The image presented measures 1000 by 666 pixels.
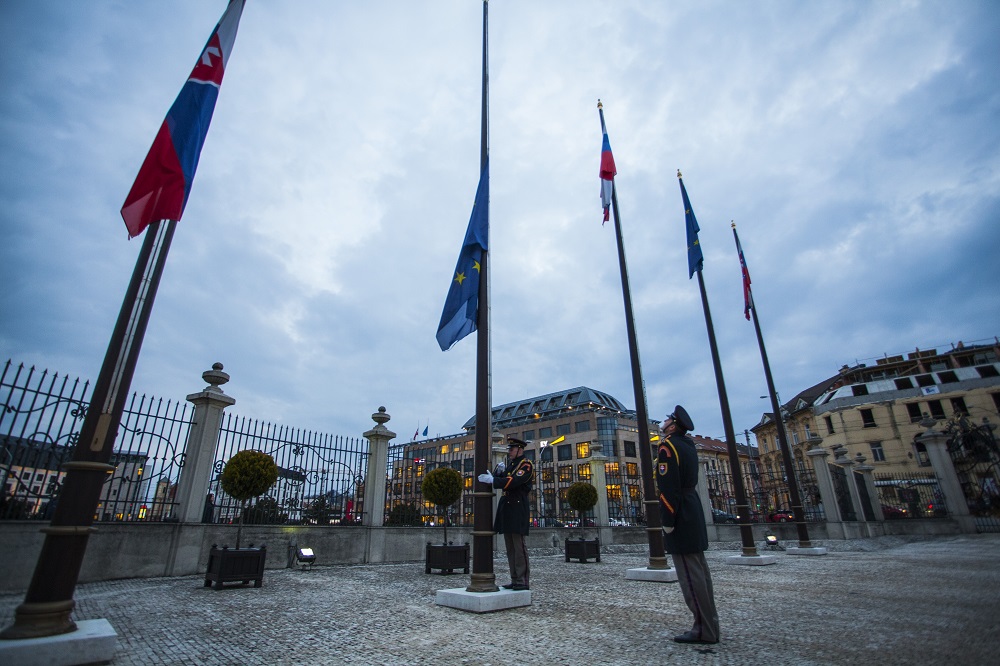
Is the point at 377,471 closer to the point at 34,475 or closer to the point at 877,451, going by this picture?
the point at 34,475

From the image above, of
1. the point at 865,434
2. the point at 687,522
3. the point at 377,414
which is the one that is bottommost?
the point at 687,522

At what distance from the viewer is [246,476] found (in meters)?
8.96

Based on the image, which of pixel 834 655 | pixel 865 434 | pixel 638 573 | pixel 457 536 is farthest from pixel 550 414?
pixel 834 655

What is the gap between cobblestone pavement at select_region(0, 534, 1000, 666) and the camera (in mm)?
3686

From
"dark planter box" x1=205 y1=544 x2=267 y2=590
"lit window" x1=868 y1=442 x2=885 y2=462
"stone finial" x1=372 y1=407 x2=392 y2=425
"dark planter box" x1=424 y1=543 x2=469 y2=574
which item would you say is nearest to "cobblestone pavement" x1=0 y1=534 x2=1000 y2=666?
"dark planter box" x1=205 y1=544 x2=267 y2=590

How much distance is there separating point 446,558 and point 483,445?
4812mm

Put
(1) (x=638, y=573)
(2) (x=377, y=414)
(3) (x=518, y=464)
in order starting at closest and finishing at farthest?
(3) (x=518, y=464) → (1) (x=638, y=573) → (2) (x=377, y=414)

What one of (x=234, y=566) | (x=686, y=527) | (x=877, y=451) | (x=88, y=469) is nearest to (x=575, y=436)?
(x=877, y=451)

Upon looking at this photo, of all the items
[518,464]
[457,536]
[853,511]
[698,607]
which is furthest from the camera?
[853,511]

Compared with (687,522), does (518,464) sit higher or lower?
higher

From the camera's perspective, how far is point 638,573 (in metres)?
8.79

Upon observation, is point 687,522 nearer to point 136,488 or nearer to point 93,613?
point 93,613

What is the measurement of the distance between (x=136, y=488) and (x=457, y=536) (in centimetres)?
863

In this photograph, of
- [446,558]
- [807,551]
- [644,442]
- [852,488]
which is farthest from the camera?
[852,488]
